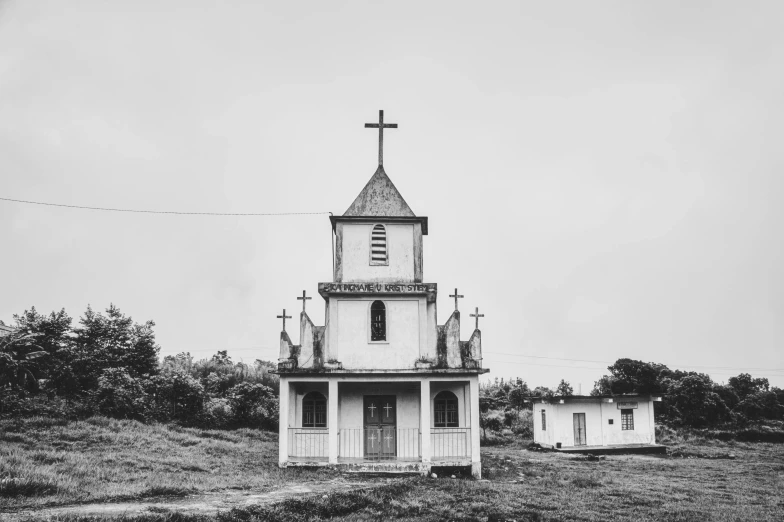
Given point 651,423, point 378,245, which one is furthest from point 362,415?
point 651,423

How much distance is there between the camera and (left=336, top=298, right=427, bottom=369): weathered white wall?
20500mm

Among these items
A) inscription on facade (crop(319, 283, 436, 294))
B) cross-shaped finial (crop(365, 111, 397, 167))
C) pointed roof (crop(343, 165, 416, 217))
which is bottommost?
inscription on facade (crop(319, 283, 436, 294))

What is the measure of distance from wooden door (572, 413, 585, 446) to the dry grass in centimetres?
1539

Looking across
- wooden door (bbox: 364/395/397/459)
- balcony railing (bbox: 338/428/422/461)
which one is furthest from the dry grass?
wooden door (bbox: 364/395/397/459)

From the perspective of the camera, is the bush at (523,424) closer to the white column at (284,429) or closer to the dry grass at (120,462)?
the dry grass at (120,462)

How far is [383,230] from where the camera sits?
2152 cm

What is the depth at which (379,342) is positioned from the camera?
67.6 ft

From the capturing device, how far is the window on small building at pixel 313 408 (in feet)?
70.8

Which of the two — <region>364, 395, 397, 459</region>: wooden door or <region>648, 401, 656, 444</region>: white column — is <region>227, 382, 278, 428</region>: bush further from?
<region>648, 401, 656, 444</region>: white column

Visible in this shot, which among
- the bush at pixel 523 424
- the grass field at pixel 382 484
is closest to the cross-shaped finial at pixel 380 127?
the grass field at pixel 382 484

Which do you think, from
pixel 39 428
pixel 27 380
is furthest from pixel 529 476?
pixel 27 380

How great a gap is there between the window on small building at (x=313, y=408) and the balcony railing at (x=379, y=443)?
39.2 inches

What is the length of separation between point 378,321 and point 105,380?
16.3 m

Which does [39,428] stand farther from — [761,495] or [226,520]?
[761,495]
